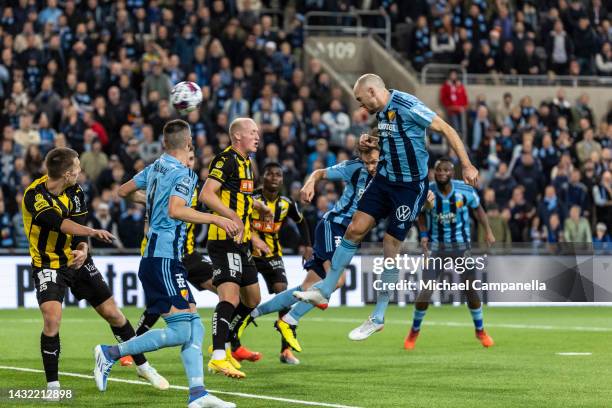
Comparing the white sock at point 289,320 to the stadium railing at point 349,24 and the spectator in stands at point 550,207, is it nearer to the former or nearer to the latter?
the spectator in stands at point 550,207

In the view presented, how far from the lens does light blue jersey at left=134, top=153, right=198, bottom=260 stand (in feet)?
33.7

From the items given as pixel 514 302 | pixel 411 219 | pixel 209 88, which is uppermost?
pixel 209 88

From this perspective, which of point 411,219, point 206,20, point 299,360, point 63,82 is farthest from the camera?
point 206,20

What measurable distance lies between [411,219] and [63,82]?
14.7 meters

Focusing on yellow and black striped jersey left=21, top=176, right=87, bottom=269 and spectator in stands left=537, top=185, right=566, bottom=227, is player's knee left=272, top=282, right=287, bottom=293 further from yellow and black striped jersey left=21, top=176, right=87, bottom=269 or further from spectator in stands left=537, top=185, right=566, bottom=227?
spectator in stands left=537, top=185, right=566, bottom=227

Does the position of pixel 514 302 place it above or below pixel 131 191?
below

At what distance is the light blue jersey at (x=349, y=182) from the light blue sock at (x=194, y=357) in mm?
4365

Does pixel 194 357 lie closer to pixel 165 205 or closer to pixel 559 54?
pixel 165 205

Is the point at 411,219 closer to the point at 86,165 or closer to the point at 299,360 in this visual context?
the point at 299,360

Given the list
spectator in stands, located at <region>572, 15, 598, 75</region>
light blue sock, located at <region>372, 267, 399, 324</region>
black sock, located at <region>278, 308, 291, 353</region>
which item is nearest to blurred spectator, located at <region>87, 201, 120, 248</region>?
black sock, located at <region>278, 308, 291, 353</region>

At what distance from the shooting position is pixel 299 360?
1451 centimetres

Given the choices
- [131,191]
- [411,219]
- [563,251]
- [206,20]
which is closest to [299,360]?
[411,219]

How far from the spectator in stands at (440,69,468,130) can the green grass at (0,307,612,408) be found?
9000 mm

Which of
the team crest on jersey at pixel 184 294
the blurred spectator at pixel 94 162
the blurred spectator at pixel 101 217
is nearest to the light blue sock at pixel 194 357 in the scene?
the team crest on jersey at pixel 184 294
